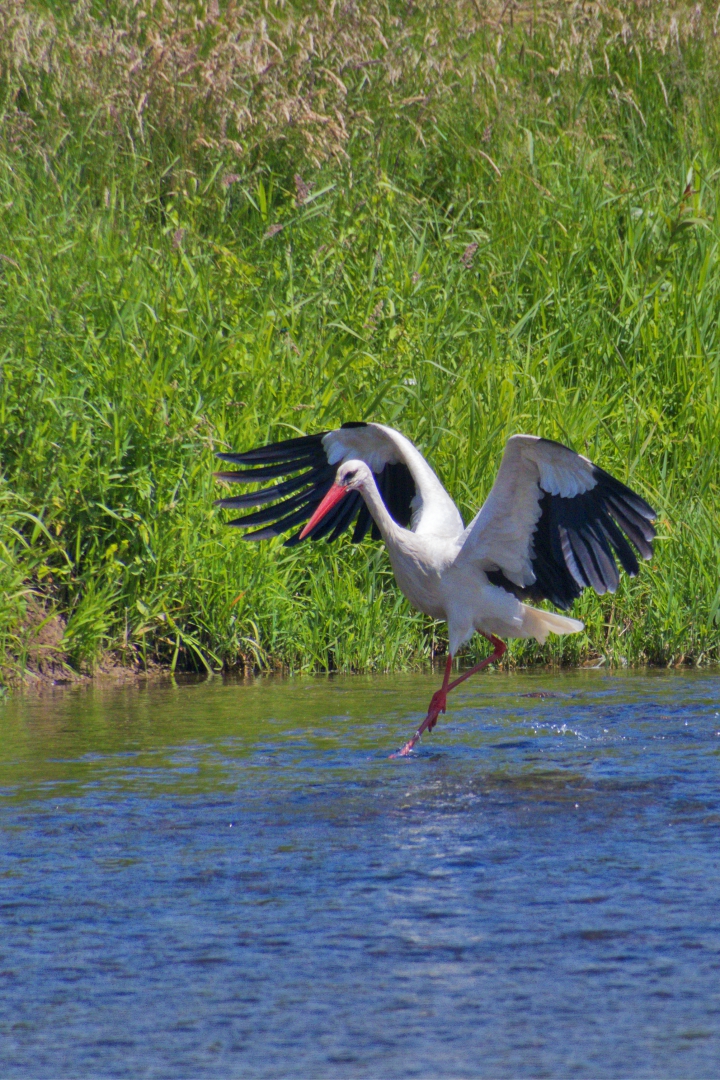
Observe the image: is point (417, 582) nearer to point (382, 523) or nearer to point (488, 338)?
point (382, 523)

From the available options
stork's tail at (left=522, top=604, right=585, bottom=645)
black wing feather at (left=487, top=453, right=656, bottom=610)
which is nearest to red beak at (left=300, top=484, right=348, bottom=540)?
black wing feather at (left=487, top=453, right=656, bottom=610)

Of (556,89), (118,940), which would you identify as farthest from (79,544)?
(556,89)

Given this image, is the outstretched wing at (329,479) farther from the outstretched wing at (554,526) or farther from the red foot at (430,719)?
the red foot at (430,719)

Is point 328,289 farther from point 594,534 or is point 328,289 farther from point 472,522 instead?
point 594,534

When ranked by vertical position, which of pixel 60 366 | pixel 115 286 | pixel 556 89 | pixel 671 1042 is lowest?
pixel 671 1042

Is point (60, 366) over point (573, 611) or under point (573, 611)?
over

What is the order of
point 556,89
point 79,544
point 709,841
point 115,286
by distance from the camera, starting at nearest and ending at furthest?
point 709,841 → point 79,544 → point 115,286 → point 556,89

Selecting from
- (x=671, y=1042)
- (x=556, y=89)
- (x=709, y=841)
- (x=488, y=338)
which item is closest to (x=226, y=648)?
(x=488, y=338)

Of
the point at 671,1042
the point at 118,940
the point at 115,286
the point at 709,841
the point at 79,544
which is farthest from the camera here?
the point at 115,286

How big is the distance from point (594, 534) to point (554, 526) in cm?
15

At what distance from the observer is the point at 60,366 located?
21.4 ft

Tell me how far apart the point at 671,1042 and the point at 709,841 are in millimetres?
1218

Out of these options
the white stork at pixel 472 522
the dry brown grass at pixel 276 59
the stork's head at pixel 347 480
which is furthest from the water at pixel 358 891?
the dry brown grass at pixel 276 59

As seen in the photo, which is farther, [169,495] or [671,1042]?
[169,495]
